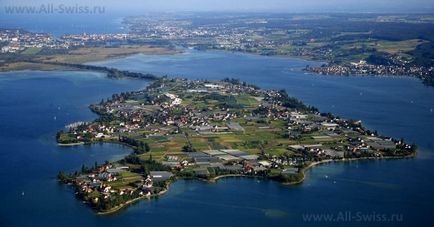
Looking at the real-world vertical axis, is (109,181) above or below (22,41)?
below

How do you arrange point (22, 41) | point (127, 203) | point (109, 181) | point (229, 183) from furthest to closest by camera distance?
point (22, 41) < point (229, 183) < point (109, 181) < point (127, 203)

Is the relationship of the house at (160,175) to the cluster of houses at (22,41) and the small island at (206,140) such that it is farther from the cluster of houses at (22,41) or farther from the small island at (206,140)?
the cluster of houses at (22,41)

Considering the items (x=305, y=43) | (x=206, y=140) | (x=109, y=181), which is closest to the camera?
(x=109, y=181)

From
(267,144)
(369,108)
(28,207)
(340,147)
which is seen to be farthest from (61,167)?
(369,108)

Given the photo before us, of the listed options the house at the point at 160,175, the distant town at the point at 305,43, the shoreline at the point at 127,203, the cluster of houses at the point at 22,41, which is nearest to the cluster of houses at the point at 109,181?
the house at the point at 160,175

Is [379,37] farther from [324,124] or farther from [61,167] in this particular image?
[61,167]

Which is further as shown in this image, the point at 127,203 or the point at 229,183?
the point at 229,183

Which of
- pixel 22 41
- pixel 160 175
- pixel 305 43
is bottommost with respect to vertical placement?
pixel 160 175

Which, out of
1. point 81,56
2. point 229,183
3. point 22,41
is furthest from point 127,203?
point 22,41

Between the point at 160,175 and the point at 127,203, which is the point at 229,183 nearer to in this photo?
the point at 160,175
